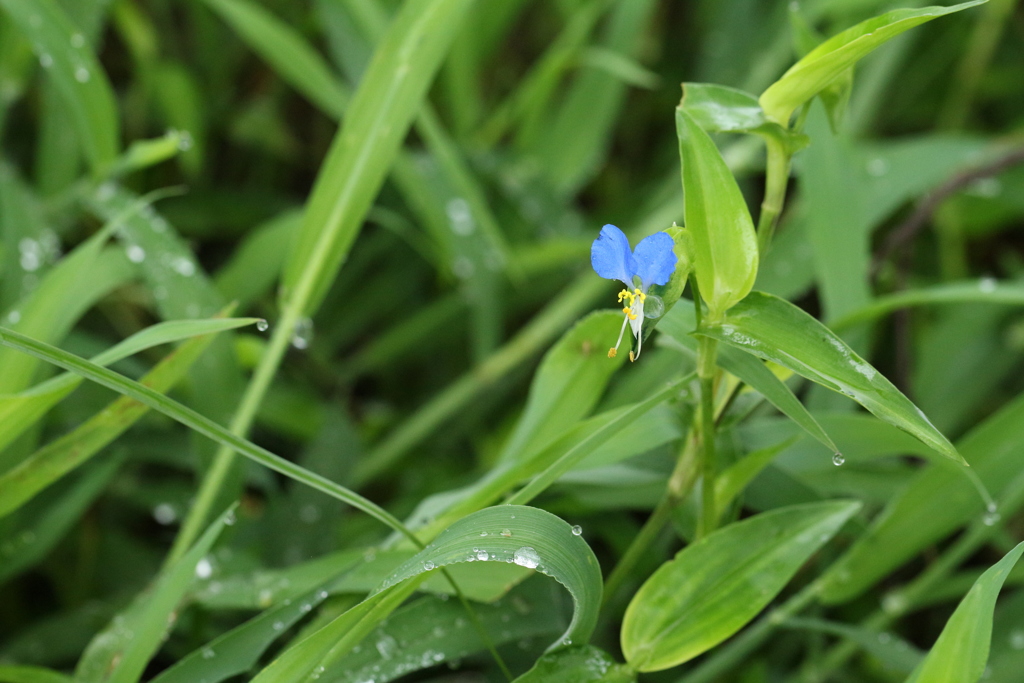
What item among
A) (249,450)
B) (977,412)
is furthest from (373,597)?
(977,412)

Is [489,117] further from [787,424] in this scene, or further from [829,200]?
[787,424]

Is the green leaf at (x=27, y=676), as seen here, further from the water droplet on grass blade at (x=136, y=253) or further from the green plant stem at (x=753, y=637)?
the green plant stem at (x=753, y=637)

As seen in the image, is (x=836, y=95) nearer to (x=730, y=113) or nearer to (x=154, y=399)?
(x=730, y=113)

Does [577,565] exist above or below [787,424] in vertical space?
below

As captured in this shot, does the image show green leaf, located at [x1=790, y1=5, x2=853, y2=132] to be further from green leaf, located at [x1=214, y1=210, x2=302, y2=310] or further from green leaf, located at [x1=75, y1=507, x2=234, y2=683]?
green leaf, located at [x1=214, y1=210, x2=302, y2=310]

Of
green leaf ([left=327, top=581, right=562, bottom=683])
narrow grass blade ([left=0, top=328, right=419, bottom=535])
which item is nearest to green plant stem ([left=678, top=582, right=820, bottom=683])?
green leaf ([left=327, top=581, right=562, bottom=683])

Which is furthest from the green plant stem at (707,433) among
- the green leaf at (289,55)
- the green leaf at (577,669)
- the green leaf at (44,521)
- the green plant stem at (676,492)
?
the green leaf at (289,55)

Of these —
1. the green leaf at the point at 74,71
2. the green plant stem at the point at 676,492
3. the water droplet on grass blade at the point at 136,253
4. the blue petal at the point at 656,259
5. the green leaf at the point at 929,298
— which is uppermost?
the green leaf at the point at 74,71
